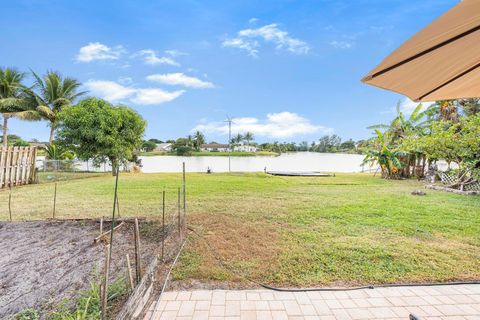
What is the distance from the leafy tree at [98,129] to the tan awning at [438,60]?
46.9ft

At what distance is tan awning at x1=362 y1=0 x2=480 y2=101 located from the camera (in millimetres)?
1280

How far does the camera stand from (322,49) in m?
11.9

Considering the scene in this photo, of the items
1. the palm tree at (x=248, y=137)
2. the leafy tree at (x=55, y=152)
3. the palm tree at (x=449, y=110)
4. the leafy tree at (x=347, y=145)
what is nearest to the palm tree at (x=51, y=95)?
the leafy tree at (x=55, y=152)

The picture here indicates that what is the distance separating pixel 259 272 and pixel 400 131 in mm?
16179

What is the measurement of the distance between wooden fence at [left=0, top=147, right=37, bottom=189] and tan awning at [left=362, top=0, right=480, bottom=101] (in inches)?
487

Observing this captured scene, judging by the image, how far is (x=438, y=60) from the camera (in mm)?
1589

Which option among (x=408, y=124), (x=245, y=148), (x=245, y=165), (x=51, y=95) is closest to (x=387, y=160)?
(x=408, y=124)

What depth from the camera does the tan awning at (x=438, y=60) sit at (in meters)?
1.28

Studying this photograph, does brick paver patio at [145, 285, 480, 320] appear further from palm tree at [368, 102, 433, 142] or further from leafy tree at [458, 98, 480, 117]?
palm tree at [368, 102, 433, 142]

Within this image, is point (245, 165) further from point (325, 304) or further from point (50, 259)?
point (325, 304)

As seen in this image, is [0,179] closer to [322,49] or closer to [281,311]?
[281,311]

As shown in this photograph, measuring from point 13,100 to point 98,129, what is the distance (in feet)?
20.2

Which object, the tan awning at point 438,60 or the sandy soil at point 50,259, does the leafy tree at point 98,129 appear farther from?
the tan awning at point 438,60

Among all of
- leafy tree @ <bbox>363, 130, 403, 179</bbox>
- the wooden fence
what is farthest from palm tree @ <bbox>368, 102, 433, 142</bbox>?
the wooden fence
